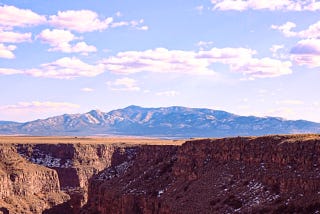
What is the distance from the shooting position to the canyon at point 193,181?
5300 centimetres

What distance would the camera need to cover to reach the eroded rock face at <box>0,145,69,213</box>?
13088cm

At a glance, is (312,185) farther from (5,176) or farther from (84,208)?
(5,176)

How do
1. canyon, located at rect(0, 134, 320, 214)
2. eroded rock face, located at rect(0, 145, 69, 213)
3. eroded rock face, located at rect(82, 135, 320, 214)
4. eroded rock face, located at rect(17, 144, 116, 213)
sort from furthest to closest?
eroded rock face, located at rect(17, 144, 116, 213) < eroded rock face, located at rect(0, 145, 69, 213) < canyon, located at rect(0, 134, 320, 214) < eroded rock face, located at rect(82, 135, 320, 214)

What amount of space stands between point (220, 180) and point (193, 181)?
929 centimetres

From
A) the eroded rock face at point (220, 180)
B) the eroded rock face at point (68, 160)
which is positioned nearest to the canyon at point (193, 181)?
the eroded rock face at point (220, 180)

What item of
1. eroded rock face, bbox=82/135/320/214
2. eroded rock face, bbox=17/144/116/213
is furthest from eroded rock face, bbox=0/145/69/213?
eroded rock face, bbox=82/135/320/214

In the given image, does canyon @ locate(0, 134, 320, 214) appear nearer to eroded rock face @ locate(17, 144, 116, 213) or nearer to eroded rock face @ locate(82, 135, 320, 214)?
eroded rock face @ locate(82, 135, 320, 214)

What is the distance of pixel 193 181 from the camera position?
75625 millimetres

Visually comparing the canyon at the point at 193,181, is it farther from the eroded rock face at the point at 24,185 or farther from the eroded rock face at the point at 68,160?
the eroded rock face at the point at 68,160

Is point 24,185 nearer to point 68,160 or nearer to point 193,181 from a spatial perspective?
point 68,160

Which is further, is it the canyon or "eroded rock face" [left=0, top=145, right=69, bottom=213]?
"eroded rock face" [left=0, top=145, right=69, bottom=213]

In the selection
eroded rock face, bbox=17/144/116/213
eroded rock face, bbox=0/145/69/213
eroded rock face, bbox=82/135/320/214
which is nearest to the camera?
eroded rock face, bbox=82/135/320/214

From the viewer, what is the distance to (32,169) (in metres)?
147

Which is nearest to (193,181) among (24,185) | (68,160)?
(24,185)
